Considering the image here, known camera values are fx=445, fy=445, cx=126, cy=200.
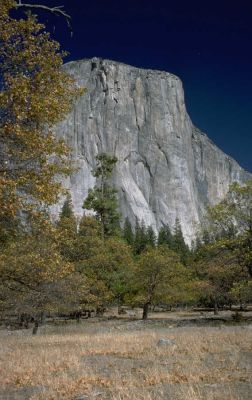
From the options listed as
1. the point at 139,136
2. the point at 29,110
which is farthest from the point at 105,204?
the point at 139,136

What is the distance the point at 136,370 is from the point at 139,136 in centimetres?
15005

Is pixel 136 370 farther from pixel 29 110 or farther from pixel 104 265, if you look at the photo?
pixel 104 265

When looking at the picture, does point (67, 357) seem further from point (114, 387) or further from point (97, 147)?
point (97, 147)

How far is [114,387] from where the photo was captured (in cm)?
1238

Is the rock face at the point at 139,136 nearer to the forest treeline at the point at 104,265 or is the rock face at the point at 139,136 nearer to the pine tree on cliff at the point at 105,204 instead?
the forest treeline at the point at 104,265

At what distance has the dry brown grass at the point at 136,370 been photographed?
11586mm

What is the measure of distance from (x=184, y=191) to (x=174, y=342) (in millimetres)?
143599

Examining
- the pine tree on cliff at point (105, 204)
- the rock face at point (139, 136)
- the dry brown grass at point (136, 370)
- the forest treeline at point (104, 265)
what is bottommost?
the dry brown grass at point (136, 370)

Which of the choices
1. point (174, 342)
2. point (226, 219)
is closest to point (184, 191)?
point (226, 219)

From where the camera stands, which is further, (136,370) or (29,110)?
(136,370)

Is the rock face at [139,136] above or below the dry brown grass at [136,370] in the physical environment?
above

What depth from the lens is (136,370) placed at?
15.0m

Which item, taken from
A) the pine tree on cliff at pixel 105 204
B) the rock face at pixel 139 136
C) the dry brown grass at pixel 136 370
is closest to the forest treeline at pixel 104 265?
the pine tree on cliff at pixel 105 204

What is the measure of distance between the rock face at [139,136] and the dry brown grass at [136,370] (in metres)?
123
